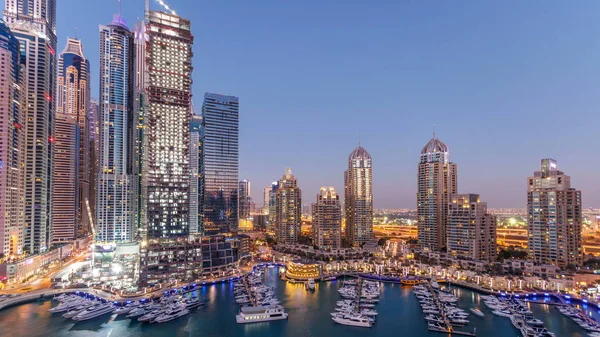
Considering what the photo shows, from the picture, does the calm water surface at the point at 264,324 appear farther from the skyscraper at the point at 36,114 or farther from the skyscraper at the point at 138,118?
the skyscraper at the point at 138,118

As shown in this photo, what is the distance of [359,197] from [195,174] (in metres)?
41.8

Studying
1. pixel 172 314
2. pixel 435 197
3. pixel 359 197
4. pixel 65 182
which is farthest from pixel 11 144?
pixel 435 197

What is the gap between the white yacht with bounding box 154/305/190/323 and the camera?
3494 centimetres

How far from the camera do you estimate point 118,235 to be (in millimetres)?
66562

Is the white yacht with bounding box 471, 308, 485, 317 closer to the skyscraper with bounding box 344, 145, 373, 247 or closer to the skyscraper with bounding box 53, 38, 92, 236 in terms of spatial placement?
the skyscraper with bounding box 344, 145, 373, 247

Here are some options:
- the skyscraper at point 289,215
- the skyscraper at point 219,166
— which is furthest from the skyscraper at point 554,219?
the skyscraper at point 219,166

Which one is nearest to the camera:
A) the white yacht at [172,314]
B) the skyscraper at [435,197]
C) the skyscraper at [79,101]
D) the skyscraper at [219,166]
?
the white yacht at [172,314]

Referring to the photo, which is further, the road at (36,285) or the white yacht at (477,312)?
the road at (36,285)

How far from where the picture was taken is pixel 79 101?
327ft

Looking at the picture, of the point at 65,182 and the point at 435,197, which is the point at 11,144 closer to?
the point at 65,182

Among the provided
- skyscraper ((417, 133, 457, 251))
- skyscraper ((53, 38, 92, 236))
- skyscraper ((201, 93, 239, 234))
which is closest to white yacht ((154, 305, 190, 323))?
skyscraper ((201, 93, 239, 234))

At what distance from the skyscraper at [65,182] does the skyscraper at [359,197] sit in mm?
64521

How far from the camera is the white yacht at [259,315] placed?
35.8 meters

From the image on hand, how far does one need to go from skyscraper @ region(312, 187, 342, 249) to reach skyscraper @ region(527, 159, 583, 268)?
36.3 m
